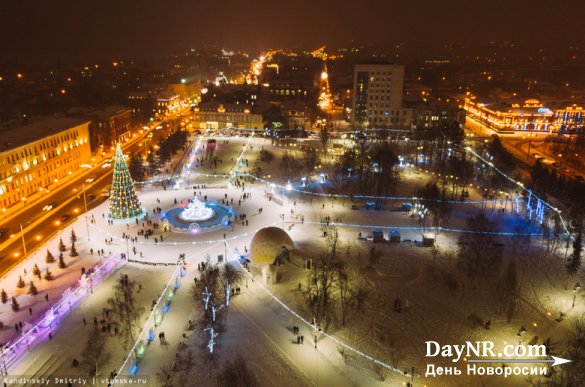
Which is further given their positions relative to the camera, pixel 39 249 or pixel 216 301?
pixel 39 249

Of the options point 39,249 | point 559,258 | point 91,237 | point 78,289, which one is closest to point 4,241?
point 39,249

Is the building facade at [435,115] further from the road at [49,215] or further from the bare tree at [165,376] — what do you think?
the bare tree at [165,376]

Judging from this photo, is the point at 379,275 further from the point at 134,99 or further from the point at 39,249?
the point at 134,99

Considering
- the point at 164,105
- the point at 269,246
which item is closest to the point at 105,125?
the point at 164,105

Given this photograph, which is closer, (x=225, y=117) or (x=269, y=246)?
(x=269, y=246)

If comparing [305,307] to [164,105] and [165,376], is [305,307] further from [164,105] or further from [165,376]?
[164,105]

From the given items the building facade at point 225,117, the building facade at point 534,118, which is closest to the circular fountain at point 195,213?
the building facade at point 225,117
